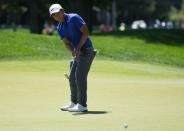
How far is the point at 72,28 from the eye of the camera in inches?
456

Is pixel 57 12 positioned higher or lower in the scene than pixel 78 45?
higher

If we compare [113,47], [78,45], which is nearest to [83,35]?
[78,45]

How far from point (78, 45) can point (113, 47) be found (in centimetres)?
1871

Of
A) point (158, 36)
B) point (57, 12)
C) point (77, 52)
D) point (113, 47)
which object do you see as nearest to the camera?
point (57, 12)

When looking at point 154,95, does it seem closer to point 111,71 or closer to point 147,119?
point 147,119

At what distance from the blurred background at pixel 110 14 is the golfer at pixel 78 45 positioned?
108ft

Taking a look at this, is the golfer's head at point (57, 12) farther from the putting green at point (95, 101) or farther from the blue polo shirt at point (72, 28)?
the putting green at point (95, 101)

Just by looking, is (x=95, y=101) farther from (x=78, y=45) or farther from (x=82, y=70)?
(x=78, y=45)

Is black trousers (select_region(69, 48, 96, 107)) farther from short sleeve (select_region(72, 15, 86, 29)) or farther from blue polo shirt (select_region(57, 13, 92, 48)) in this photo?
short sleeve (select_region(72, 15, 86, 29))

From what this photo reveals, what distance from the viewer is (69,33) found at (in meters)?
11.7

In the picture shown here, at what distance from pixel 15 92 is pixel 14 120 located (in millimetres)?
4527

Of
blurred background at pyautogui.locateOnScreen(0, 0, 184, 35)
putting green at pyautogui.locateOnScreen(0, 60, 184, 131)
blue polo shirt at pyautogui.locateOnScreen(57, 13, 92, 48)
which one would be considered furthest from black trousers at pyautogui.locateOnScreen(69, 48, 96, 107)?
blurred background at pyautogui.locateOnScreen(0, 0, 184, 35)

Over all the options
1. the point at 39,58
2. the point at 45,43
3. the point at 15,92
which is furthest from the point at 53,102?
the point at 45,43

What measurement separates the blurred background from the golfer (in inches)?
1297
